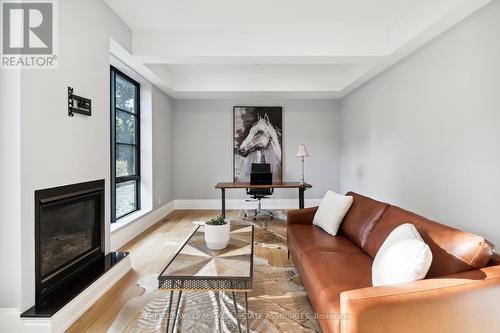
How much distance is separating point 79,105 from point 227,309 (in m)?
2.15

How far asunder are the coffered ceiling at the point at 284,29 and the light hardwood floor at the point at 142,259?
8.44 feet

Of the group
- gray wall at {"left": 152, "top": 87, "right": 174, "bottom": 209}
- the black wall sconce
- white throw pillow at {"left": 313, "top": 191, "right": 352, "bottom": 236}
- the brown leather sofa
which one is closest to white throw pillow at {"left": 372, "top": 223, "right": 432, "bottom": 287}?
the brown leather sofa

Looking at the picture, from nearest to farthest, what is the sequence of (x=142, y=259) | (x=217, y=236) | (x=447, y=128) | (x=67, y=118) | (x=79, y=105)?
(x=217, y=236) → (x=67, y=118) → (x=79, y=105) → (x=447, y=128) → (x=142, y=259)

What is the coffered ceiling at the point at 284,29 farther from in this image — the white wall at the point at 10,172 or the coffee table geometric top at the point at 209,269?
the coffee table geometric top at the point at 209,269

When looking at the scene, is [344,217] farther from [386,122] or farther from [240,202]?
[240,202]

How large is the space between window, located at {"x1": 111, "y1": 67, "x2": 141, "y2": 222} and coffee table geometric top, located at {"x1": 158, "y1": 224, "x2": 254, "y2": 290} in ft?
7.82

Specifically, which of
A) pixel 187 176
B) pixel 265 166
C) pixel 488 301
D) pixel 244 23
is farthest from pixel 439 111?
pixel 187 176

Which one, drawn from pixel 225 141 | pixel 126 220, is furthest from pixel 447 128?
pixel 126 220

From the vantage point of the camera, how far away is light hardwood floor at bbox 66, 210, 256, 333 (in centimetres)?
193

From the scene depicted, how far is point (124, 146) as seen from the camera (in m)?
4.12

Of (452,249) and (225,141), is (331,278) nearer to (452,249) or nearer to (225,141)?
(452,249)

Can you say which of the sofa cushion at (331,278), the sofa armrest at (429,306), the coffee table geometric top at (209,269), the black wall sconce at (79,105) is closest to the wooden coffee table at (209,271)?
the coffee table geometric top at (209,269)

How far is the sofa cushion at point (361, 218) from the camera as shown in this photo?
7.12ft

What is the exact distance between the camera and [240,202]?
598cm
